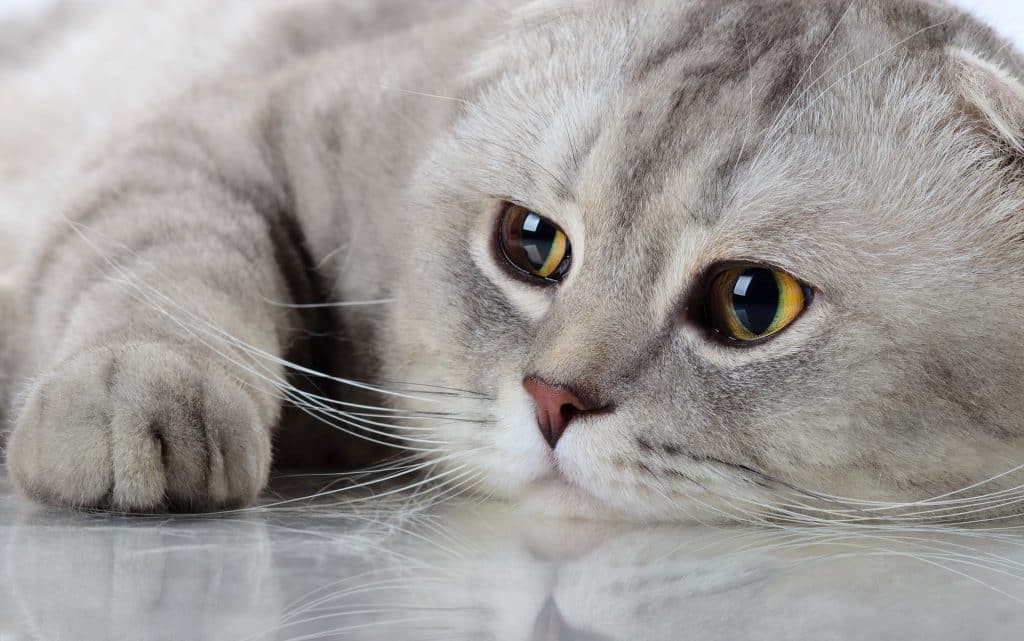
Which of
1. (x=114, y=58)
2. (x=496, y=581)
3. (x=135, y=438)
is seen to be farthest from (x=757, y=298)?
(x=114, y=58)

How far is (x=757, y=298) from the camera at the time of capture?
123cm

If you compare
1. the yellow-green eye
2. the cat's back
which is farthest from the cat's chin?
the cat's back

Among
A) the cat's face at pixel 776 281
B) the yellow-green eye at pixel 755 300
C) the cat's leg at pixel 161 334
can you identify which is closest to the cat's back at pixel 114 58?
the cat's leg at pixel 161 334

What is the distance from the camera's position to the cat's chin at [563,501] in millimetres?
1266

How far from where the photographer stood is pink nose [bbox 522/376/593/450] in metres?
1.20

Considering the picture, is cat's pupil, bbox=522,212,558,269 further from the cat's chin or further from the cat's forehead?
the cat's chin

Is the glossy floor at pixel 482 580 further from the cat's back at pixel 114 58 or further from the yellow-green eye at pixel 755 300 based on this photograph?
the cat's back at pixel 114 58

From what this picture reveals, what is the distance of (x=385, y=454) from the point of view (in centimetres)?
166

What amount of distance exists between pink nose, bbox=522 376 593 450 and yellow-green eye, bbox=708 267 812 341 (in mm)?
196

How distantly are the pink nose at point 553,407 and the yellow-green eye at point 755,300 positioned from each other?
196 mm

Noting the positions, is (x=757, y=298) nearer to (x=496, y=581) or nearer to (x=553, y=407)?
(x=553, y=407)

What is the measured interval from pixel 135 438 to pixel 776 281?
2.33 feet

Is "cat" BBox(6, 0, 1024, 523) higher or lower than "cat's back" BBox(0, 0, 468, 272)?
lower

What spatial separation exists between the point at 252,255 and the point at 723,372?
732 millimetres
